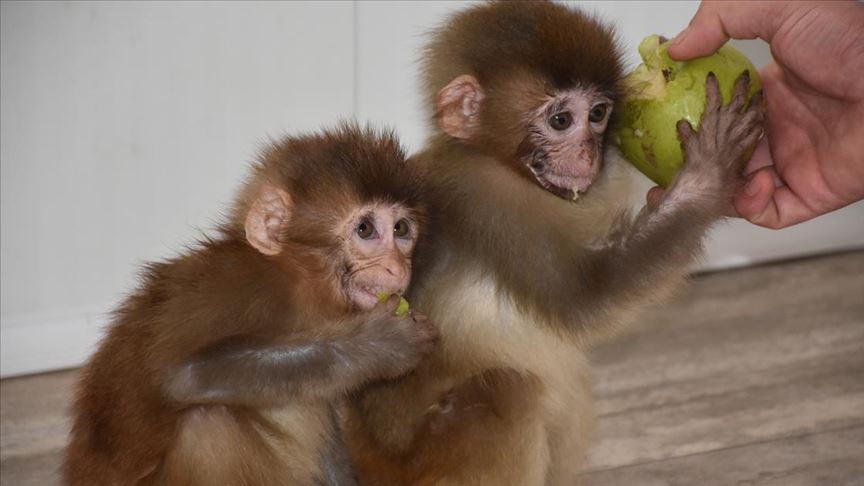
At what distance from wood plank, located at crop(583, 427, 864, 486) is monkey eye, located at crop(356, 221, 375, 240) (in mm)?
1176

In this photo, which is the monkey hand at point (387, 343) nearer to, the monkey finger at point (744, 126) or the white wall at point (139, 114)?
the monkey finger at point (744, 126)

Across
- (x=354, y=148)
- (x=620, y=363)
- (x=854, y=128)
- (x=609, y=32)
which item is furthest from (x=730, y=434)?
(x=354, y=148)

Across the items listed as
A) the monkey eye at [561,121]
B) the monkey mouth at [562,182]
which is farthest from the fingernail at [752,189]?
the monkey eye at [561,121]

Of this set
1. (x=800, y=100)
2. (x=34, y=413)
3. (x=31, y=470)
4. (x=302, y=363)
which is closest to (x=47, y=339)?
(x=34, y=413)

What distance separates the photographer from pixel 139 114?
4551mm

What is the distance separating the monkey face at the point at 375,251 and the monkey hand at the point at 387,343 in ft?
0.28

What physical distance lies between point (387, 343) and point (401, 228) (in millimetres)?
300

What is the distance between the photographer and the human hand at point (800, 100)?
366 cm

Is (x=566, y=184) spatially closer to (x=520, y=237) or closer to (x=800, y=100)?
(x=520, y=237)

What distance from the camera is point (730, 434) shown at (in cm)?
425

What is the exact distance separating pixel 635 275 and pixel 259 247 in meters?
0.93

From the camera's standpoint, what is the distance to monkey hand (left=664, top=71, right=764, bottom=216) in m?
3.36

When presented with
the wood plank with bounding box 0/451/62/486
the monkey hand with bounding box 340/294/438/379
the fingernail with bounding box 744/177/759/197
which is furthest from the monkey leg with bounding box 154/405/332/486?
the fingernail with bounding box 744/177/759/197

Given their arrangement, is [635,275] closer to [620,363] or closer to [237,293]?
[237,293]
